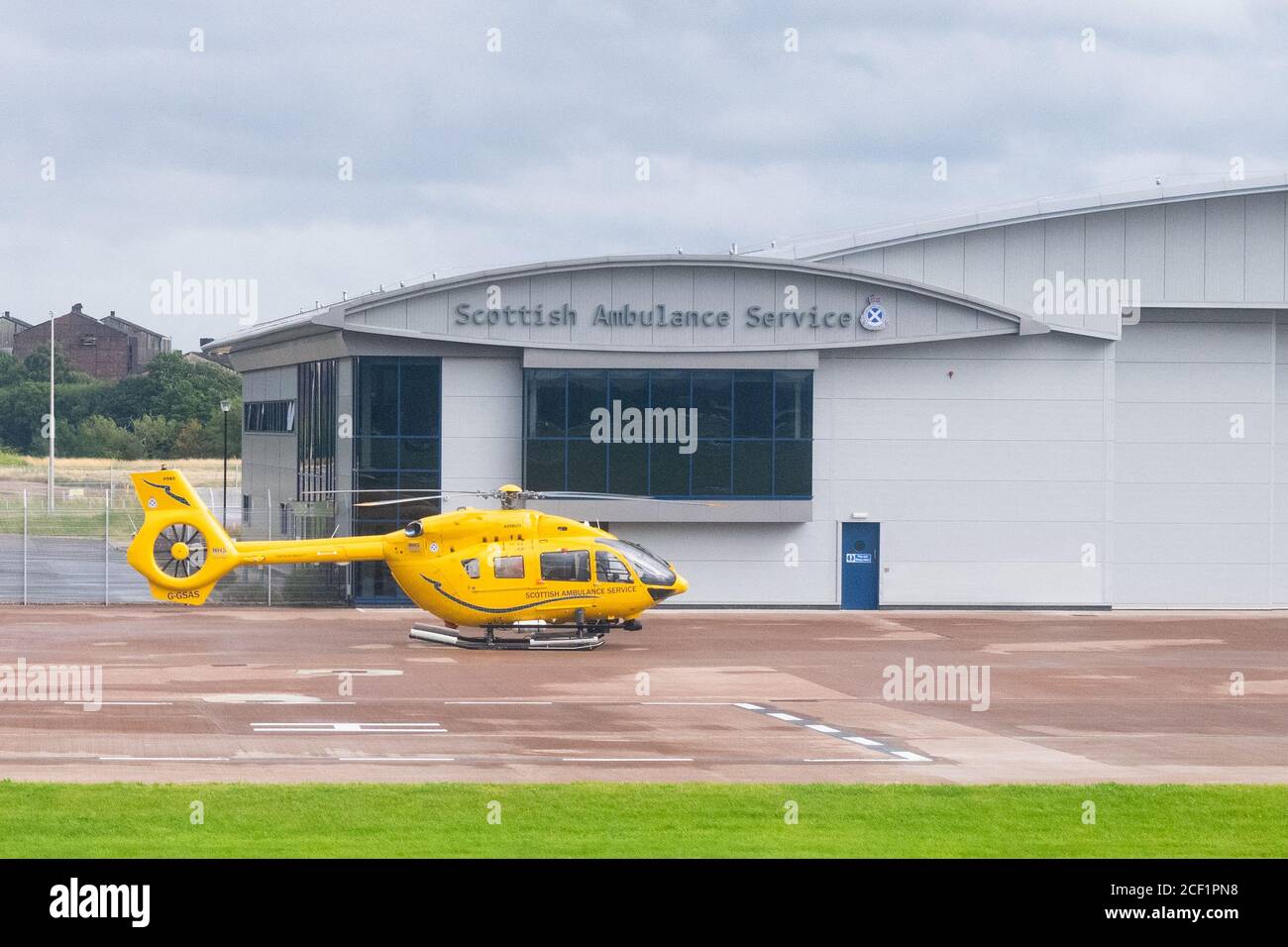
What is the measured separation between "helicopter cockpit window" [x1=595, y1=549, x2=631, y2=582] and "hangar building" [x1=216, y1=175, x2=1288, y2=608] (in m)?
9.95

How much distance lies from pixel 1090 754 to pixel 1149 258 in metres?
27.8

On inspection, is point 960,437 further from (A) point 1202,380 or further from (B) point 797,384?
(A) point 1202,380

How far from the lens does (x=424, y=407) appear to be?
44.5 metres

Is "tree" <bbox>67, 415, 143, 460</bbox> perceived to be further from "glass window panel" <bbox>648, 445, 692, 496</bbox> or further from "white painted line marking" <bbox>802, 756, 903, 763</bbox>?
"white painted line marking" <bbox>802, 756, 903, 763</bbox>

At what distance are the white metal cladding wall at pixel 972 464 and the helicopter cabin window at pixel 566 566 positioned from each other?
13136mm

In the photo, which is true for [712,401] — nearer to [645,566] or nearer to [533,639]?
[645,566]

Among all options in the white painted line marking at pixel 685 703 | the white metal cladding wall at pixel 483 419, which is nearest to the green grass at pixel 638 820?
the white painted line marking at pixel 685 703

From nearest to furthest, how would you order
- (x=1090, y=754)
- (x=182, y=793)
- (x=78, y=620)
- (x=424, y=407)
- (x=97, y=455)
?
1. (x=182, y=793)
2. (x=1090, y=754)
3. (x=78, y=620)
4. (x=424, y=407)
5. (x=97, y=455)

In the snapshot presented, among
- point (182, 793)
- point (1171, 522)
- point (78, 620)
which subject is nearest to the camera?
point (182, 793)

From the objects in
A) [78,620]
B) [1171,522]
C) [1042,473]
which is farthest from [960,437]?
[78,620]

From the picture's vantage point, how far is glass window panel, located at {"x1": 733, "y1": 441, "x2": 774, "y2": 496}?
148 ft

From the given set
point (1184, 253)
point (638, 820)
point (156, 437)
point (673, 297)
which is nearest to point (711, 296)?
point (673, 297)

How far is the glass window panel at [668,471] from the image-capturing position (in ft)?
147

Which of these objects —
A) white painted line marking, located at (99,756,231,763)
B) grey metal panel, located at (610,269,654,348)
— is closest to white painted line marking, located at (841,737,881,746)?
white painted line marking, located at (99,756,231,763)
